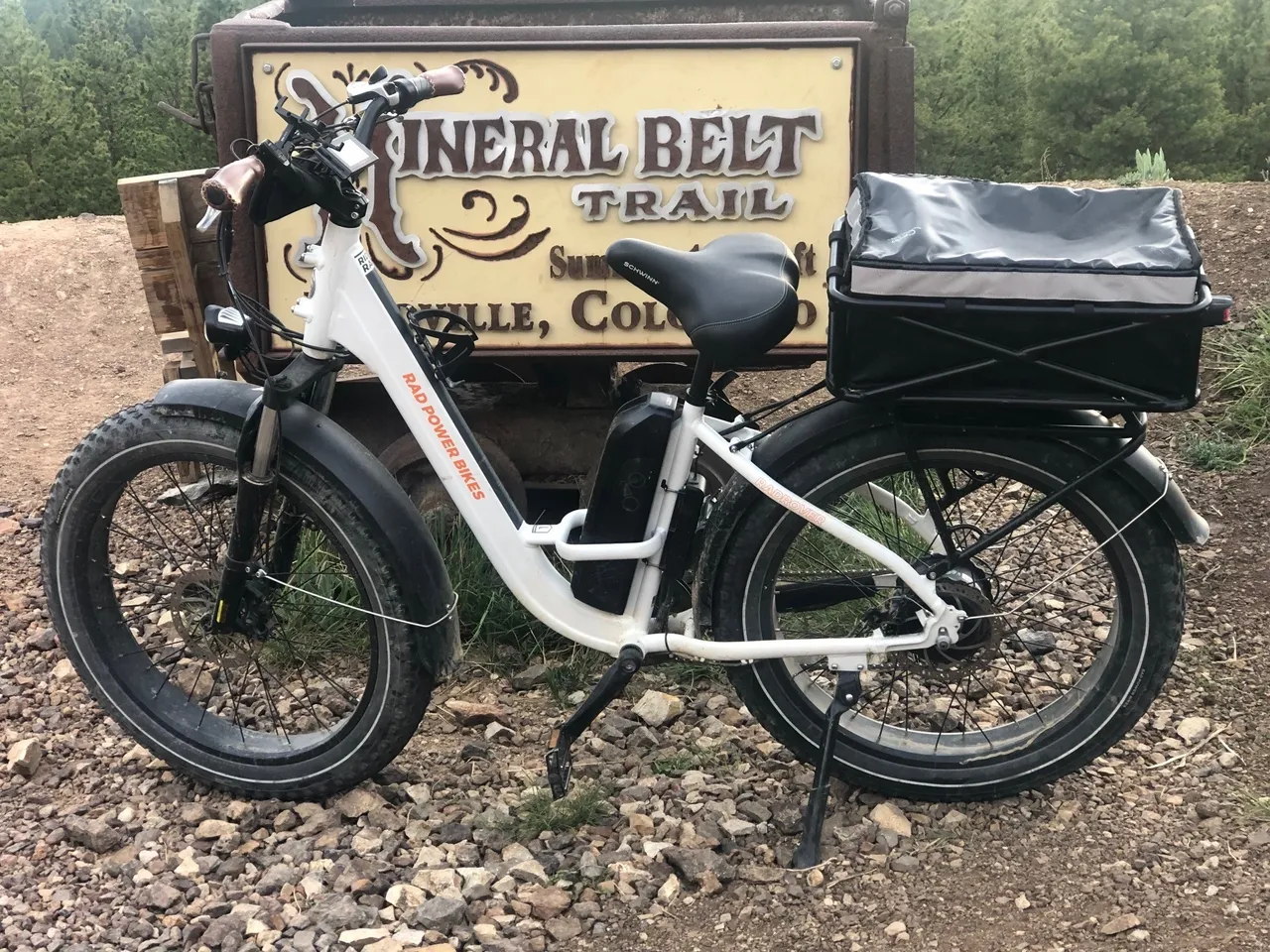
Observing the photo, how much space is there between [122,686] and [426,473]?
48.1 inches

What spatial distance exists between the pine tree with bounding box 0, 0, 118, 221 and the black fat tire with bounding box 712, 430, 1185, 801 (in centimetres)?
1075

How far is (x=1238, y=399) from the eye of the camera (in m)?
4.67

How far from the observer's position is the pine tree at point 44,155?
11492mm

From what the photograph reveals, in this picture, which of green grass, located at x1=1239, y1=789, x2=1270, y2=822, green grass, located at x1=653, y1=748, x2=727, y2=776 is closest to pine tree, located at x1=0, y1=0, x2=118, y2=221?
green grass, located at x1=653, y1=748, x2=727, y2=776

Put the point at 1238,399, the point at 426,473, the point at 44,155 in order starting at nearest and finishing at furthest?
the point at 426,473
the point at 1238,399
the point at 44,155

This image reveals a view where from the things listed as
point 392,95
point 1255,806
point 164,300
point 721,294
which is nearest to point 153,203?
point 164,300

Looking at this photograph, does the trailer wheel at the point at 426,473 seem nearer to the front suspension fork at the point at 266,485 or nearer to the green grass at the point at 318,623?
the green grass at the point at 318,623

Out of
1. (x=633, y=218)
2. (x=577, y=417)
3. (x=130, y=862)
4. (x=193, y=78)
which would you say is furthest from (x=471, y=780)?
(x=193, y=78)

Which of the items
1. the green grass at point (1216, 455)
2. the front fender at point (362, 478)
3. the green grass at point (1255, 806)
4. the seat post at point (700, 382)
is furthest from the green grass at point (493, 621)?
the green grass at point (1216, 455)

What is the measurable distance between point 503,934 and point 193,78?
110 inches

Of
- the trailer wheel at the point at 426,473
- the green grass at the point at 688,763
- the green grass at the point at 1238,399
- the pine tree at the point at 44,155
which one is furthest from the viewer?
the pine tree at the point at 44,155

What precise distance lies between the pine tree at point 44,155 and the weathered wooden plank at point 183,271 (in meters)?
8.29

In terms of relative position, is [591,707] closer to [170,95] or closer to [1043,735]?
[1043,735]

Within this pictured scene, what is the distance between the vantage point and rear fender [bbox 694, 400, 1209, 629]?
2445 millimetres
